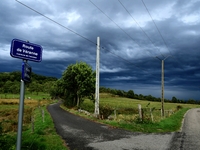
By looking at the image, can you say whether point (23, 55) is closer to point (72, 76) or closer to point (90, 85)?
point (90, 85)

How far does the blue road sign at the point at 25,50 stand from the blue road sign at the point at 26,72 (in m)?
0.21

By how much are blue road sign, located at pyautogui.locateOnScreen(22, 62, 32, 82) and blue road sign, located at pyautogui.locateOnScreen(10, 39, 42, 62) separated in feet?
0.69

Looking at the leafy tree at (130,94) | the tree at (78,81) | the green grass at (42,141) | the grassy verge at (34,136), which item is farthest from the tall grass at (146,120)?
the leafy tree at (130,94)

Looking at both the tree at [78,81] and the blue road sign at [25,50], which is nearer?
the blue road sign at [25,50]

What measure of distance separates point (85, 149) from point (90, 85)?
29.9m

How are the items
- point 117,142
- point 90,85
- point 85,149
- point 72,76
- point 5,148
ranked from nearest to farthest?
point 5,148
point 85,149
point 117,142
point 90,85
point 72,76

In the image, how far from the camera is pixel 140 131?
14391 millimetres

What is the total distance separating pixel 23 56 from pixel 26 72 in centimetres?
43

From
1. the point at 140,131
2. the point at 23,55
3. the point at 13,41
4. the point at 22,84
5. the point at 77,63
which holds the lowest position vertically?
the point at 140,131

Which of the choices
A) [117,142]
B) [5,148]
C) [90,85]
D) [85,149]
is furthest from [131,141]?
[90,85]

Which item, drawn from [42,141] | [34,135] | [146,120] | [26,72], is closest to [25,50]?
[26,72]

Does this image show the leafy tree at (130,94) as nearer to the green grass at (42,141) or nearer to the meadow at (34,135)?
the meadow at (34,135)

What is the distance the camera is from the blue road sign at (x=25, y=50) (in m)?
4.22

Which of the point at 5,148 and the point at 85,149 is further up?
the point at 5,148
